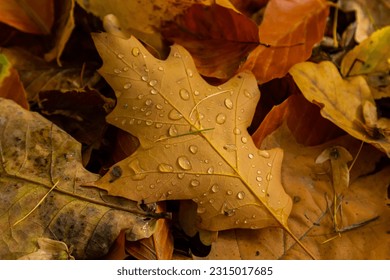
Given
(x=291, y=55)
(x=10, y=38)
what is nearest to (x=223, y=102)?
(x=291, y=55)

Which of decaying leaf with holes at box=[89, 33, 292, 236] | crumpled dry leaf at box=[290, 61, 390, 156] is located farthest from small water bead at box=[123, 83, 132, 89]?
crumpled dry leaf at box=[290, 61, 390, 156]

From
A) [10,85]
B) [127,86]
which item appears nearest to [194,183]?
[127,86]

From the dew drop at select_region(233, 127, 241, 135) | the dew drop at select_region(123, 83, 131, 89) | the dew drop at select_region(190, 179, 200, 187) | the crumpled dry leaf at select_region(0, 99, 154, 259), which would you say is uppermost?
the dew drop at select_region(123, 83, 131, 89)

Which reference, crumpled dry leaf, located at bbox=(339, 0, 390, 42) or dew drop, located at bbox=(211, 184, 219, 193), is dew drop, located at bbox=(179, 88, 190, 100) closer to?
dew drop, located at bbox=(211, 184, 219, 193)

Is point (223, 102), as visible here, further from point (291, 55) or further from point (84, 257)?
point (84, 257)

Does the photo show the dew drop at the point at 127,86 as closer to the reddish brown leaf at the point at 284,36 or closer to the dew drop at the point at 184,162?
the dew drop at the point at 184,162

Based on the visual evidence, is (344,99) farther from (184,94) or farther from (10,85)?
(10,85)

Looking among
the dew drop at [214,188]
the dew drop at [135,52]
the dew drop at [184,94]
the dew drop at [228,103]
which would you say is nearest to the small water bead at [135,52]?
the dew drop at [135,52]
